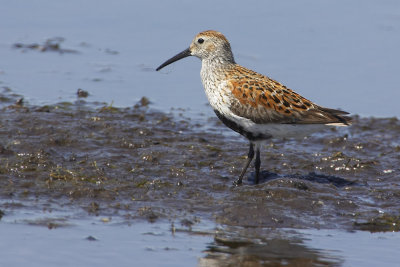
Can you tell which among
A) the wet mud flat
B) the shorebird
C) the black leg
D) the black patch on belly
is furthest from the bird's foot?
the black patch on belly

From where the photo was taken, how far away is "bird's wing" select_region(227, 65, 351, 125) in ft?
37.3

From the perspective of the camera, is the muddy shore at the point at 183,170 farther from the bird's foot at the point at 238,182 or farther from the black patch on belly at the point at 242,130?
the black patch on belly at the point at 242,130

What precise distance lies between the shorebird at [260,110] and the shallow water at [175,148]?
0.73 meters

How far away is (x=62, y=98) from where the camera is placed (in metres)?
15.0

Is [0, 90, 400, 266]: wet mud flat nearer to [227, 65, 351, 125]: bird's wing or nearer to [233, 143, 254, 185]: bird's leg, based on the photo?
[233, 143, 254, 185]: bird's leg

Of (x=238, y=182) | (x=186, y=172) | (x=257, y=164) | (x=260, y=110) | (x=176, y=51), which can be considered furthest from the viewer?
(x=176, y=51)

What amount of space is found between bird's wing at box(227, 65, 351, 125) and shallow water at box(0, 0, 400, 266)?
0.94 meters

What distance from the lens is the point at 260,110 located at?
37.4ft

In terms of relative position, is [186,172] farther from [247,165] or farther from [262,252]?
[262,252]

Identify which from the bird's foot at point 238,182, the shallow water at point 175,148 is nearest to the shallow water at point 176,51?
the shallow water at point 175,148

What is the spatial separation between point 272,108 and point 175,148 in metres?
2.11

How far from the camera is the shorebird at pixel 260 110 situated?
37.4ft

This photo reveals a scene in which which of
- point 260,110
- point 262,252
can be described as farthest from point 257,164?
point 262,252

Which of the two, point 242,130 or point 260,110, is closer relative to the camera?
point 260,110
